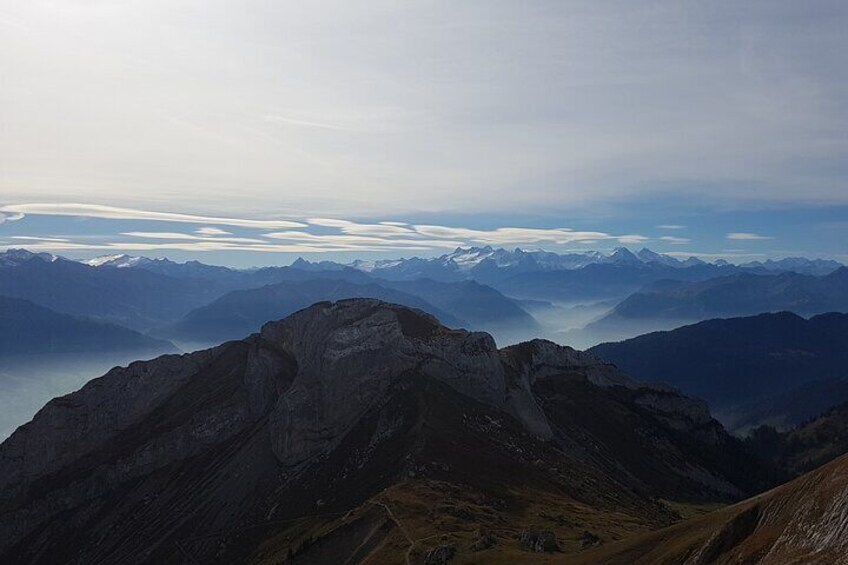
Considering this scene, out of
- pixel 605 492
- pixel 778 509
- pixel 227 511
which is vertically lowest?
pixel 227 511

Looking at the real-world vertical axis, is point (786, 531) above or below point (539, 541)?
above

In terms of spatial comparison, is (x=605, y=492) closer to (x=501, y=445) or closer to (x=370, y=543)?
(x=501, y=445)

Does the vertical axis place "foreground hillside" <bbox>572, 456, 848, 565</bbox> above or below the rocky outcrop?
above

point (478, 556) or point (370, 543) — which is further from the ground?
point (478, 556)

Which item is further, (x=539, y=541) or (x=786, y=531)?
(x=539, y=541)

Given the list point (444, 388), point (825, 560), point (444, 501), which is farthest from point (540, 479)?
point (825, 560)

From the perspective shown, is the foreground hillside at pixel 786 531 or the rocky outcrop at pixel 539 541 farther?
the rocky outcrop at pixel 539 541

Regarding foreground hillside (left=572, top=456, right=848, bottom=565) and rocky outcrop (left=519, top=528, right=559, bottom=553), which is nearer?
foreground hillside (left=572, top=456, right=848, bottom=565)

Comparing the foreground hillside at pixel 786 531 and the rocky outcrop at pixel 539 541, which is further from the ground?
the foreground hillside at pixel 786 531

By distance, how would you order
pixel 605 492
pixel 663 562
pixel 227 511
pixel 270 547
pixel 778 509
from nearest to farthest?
1. pixel 778 509
2. pixel 663 562
3. pixel 270 547
4. pixel 605 492
5. pixel 227 511

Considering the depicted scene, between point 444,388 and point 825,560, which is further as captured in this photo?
point 444,388

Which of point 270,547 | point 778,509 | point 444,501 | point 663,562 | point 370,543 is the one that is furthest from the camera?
point 270,547
